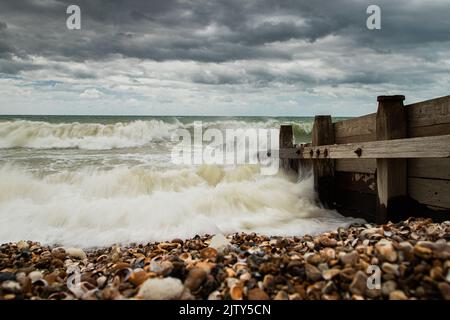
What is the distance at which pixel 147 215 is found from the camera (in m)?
6.97

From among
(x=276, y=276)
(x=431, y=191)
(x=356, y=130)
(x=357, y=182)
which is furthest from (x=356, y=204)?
(x=276, y=276)

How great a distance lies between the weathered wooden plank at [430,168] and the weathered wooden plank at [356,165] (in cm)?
91

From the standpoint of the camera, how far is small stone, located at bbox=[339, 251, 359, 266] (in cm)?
287

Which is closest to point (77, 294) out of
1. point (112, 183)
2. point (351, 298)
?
point (351, 298)

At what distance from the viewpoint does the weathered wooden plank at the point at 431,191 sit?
14.0 feet

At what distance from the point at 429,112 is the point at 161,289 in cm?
380

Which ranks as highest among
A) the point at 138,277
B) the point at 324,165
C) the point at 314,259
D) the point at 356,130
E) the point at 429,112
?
the point at 429,112

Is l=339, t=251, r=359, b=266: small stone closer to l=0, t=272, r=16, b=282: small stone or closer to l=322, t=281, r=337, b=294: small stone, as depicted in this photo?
l=322, t=281, r=337, b=294: small stone

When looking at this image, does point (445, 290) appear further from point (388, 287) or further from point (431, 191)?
point (431, 191)

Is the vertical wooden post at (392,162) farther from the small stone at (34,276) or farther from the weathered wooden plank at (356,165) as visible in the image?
the small stone at (34,276)

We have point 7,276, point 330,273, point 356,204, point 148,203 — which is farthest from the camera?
point 148,203

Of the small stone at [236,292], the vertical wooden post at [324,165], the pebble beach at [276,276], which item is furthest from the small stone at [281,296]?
the vertical wooden post at [324,165]

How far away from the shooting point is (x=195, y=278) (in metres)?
2.75

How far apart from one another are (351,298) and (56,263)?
3153mm
